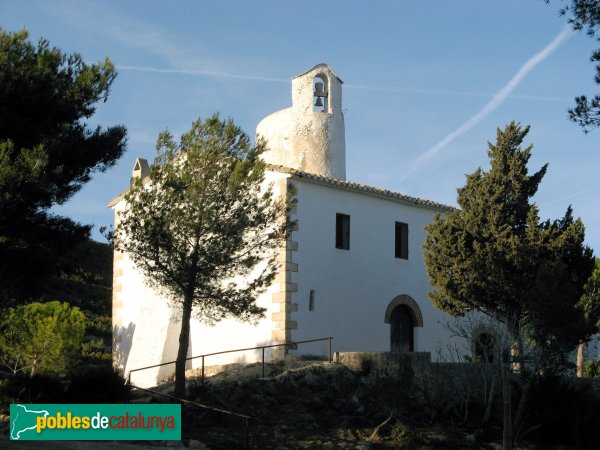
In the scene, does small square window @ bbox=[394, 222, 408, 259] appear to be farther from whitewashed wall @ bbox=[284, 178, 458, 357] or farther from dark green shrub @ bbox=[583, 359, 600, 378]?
dark green shrub @ bbox=[583, 359, 600, 378]

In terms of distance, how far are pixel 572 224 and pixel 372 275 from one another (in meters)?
6.24

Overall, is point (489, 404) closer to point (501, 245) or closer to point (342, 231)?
point (501, 245)

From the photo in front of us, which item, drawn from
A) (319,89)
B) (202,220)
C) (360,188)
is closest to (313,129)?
(319,89)

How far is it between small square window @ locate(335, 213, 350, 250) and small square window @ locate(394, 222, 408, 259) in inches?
100

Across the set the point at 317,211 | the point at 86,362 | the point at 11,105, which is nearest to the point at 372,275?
the point at 317,211

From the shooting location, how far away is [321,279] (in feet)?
76.1

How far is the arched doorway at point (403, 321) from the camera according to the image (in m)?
25.4

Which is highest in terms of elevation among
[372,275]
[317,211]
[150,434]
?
[317,211]

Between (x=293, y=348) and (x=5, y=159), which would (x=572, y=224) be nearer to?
(x=293, y=348)

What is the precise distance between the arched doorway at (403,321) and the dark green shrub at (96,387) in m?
9.51

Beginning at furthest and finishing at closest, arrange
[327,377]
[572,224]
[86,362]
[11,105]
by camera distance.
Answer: [86,362] → [572,224] → [327,377] → [11,105]

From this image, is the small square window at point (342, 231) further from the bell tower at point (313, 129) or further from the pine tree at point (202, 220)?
the pine tree at point (202, 220)

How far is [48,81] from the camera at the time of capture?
16.6 m

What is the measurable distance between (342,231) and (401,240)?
9.52 ft
